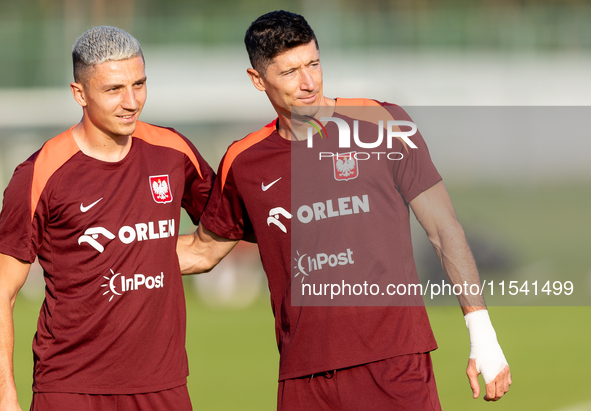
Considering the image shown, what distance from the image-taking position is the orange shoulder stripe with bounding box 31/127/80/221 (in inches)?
111

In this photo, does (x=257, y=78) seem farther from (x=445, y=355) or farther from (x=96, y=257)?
(x=445, y=355)

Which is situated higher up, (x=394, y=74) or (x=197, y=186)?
(x=197, y=186)

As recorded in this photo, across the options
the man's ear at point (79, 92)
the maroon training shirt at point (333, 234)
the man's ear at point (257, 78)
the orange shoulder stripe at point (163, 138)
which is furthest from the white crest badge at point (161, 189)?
the man's ear at point (257, 78)

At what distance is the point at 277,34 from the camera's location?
2.90 metres

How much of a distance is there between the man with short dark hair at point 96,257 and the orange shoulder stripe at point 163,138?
0.51 ft

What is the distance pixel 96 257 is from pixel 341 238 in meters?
1.03

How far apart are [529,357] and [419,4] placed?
14423 millimetres

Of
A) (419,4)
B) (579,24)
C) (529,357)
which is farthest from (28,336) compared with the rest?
(579,24)

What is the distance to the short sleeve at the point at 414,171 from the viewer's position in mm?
2855

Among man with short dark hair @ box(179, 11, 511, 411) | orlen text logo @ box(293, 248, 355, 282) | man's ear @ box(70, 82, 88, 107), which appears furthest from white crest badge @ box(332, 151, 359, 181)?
man's ear @ box(70, 82, 88, 107)

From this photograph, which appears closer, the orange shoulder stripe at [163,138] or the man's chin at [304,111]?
the man's chin at [304,111]

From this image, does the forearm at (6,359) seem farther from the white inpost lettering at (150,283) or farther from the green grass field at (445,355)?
the green grass field at (445,355)

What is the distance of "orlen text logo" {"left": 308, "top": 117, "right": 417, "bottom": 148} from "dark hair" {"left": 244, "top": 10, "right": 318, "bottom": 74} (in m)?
0.34

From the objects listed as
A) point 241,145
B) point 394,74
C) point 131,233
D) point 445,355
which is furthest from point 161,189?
point 394,74
